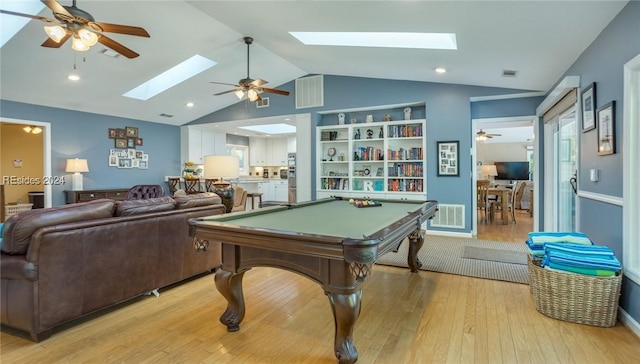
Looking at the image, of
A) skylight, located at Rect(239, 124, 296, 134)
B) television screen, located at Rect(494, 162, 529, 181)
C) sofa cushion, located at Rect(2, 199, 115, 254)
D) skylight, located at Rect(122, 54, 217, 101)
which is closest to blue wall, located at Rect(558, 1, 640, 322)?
sofa cushion, located at Rect(2, 199, 115, 254)

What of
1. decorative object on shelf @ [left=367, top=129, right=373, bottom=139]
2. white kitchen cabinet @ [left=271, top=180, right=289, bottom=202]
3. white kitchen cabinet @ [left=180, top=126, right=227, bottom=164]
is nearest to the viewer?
decorative object on shelf @ [left=367, top=129, right=373, bottom=139]

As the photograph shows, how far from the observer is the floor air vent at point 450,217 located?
549cm

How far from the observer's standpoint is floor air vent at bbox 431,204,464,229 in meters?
5.49

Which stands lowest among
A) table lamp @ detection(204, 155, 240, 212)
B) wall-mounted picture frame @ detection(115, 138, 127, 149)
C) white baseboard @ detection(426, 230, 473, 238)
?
white baseboard @ detection(426, 230, 473, 238)

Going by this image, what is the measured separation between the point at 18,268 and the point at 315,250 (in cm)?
197

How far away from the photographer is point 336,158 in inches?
269

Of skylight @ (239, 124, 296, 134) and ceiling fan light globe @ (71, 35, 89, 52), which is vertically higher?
skylight @ (239, 124, 296, 134)

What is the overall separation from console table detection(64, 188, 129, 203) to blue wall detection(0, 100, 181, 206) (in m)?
0.23

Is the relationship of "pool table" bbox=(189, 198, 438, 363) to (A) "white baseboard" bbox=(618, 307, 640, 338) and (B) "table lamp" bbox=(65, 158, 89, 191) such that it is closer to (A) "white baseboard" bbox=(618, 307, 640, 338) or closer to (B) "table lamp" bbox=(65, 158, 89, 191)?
(A) "white baseboard" bbox=(618, 307, 640, 338)

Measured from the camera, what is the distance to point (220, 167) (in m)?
3.91

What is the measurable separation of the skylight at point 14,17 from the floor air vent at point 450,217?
6350mm

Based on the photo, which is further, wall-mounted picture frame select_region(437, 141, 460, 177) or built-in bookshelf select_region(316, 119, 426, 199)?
built-in bookshelf select_region(316, 119, 426, 199)

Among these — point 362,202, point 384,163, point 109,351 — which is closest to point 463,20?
point 362,202

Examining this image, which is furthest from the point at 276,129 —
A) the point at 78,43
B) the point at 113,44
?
the point at 78,43
